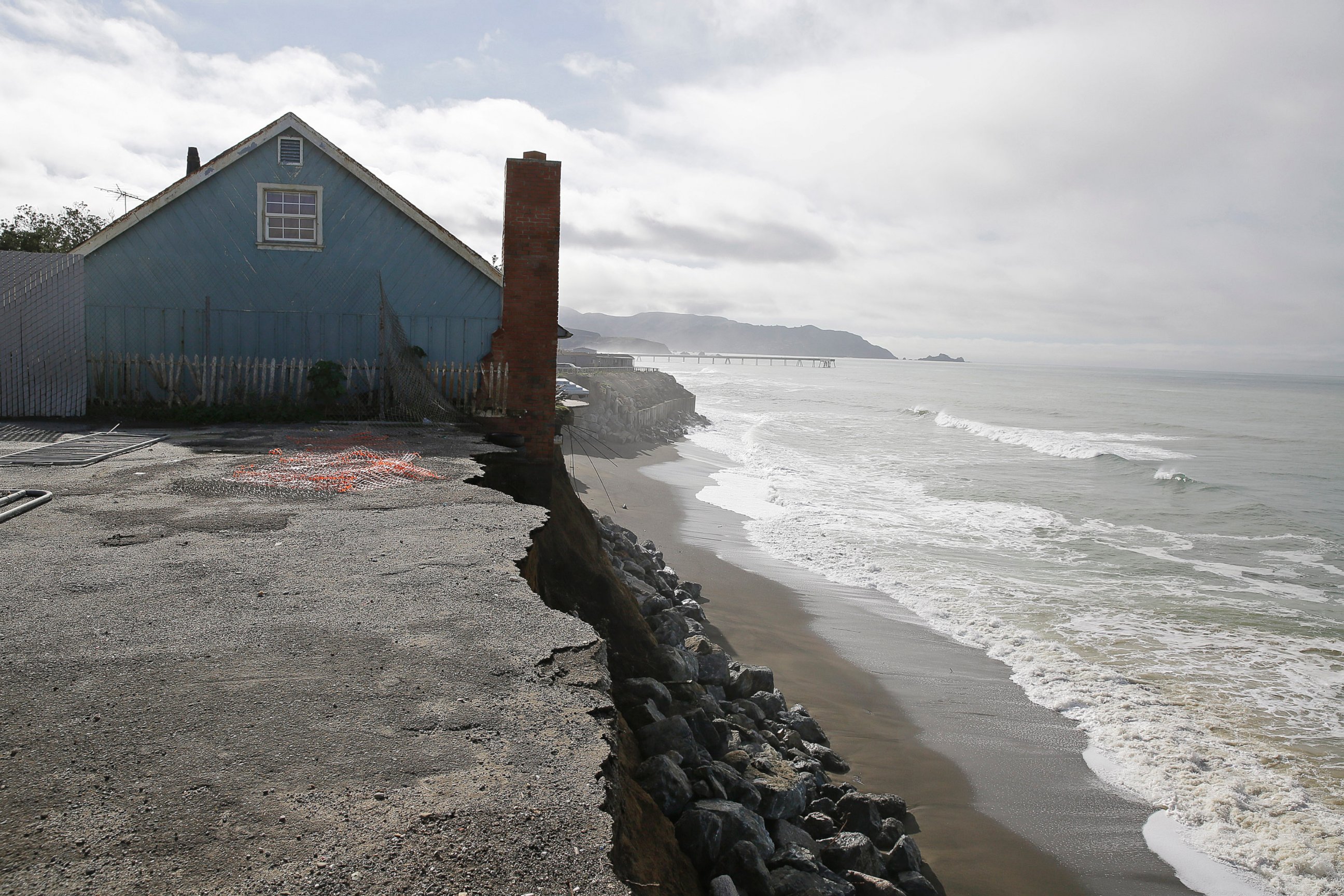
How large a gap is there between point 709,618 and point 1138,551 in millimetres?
10579

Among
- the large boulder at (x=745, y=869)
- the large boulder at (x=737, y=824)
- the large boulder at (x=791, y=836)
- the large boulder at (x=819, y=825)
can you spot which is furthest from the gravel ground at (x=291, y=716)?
the large boulder at (x=819, y=825)

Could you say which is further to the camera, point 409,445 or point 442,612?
point 409,445

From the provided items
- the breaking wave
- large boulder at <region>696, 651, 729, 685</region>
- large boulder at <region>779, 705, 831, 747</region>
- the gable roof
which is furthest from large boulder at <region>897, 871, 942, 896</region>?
the breaking wave

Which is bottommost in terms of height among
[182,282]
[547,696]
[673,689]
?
[673,689]

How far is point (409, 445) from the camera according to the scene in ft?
33.1

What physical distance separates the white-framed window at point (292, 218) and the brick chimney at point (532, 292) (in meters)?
5.05

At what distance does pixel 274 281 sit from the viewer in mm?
14305

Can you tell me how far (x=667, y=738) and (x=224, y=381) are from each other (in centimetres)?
1175

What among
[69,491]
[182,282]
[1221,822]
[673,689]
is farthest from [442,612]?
[182,282]

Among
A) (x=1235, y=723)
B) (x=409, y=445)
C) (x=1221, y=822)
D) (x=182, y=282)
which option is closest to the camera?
(x=1221, y=822)

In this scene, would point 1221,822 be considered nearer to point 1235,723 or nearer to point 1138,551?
point 1235,723

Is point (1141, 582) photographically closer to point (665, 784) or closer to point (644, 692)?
point (644, 692)

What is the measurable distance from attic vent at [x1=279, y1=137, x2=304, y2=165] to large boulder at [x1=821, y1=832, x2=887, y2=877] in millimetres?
14021

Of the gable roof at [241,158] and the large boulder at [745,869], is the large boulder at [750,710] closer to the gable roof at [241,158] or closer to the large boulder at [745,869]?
the large boulder at [745,869]
